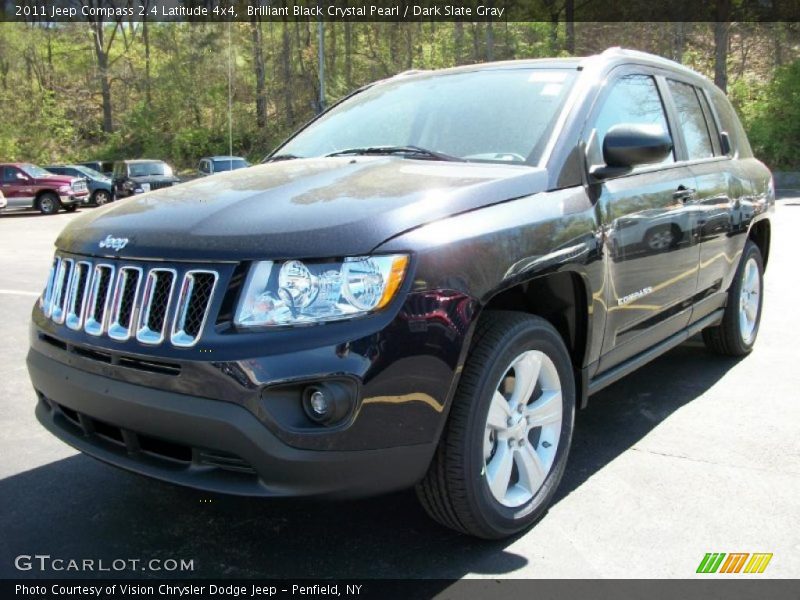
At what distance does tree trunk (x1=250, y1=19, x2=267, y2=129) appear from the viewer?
153 ft

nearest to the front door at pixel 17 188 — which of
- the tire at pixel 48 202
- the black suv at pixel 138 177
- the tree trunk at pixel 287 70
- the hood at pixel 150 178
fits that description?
the tire at pixel 48 202

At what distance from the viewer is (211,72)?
49312 mm

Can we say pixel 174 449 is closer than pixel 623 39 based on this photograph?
Yes

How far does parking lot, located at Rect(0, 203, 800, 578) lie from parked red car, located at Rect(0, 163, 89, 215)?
840 inches

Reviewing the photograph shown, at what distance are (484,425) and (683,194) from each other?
6.58 ft

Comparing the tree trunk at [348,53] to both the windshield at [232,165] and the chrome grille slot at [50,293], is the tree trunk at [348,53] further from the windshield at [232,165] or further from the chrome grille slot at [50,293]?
the chrome grille slot at [50,293]

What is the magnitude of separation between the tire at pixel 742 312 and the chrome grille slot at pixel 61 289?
3990 millimetres

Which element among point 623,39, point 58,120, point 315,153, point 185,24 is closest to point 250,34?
point 185,24

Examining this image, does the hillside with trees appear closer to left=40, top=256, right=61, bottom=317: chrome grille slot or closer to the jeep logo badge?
left=40, top=256, right=61, bottom=317: chrome grille slot

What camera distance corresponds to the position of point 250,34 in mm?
48156

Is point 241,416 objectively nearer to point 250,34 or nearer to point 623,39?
point 623,39

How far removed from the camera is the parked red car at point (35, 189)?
23375 mm

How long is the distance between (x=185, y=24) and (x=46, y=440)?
53.1 metres

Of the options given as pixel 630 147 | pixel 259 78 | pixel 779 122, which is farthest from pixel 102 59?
pixel 630 147
